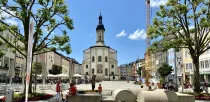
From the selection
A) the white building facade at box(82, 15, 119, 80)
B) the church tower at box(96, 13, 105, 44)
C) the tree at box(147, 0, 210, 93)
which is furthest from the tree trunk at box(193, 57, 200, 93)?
the church tower at box(96, 13, 105, 44)

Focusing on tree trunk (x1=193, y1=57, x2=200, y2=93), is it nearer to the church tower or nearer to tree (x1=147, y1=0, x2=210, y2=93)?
tree (x1=147, y1=0, x2=210, y2=93)

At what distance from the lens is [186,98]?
672 inches

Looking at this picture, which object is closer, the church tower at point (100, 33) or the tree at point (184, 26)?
the tree at point (184, 26)

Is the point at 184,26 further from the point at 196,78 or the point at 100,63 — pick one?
the point at 100,63

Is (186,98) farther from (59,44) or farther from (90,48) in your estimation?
(90,48)

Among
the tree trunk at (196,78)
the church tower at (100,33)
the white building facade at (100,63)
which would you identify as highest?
the church tower at (100,33)

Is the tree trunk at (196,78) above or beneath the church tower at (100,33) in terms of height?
beneath

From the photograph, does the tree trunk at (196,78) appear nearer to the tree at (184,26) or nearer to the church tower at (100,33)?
the tree at (184,26)

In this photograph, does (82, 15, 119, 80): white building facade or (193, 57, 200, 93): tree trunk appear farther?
(82, 15, 119, 80): white building facade

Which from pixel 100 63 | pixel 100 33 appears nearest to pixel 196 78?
pixel 100 63

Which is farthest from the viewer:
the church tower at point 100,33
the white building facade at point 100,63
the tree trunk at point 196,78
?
the church tower at point 100,33

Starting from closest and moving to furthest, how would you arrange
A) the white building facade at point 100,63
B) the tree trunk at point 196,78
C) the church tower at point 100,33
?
the tree trunk at point 196,78, the white building facade at point 100,63, the church tower at point 100,33

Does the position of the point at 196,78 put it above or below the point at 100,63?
below

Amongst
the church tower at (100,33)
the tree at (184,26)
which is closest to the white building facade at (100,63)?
the church tower at (100,33)
